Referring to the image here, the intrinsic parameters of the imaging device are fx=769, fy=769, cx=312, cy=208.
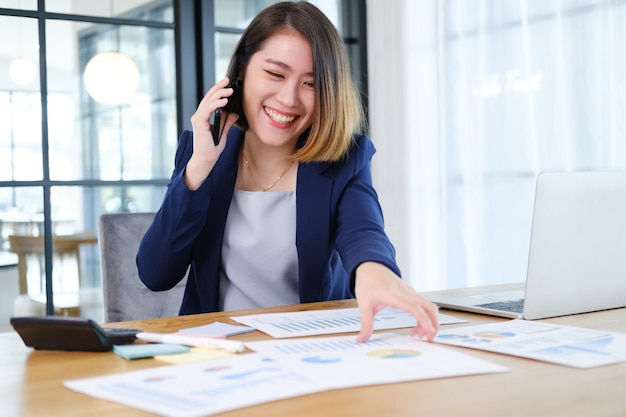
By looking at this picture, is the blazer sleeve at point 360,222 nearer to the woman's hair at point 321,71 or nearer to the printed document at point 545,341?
the woman's hair at point 321,71

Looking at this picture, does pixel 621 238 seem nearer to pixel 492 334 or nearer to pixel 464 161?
pixel 492 334

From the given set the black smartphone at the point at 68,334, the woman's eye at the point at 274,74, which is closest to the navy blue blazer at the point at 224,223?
the woman's eye at the point at 274,74

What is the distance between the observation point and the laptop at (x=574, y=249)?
128 cm

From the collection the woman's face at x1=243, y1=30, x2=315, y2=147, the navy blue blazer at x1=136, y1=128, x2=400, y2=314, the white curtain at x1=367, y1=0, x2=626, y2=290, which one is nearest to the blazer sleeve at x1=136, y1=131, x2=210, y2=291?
the navy blue blazer at x1=136, y1=128, x2=400, y2=314

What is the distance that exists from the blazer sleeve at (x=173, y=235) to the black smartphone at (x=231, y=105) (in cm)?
11

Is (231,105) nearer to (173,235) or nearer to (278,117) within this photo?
(278,117)

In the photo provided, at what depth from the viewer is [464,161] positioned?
358cm

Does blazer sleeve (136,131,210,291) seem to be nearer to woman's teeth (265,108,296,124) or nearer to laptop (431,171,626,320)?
woman's teeth (265,108,296,124)

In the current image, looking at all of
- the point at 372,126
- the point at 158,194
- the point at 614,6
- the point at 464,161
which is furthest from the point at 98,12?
the point at 614,6

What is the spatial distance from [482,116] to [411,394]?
9.03 ft

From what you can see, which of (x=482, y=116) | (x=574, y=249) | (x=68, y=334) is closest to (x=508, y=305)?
(x=574, y=249)

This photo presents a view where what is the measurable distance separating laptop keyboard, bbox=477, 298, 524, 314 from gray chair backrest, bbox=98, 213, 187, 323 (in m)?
0.80

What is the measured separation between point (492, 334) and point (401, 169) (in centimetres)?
283

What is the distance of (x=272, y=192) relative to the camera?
181 cm
